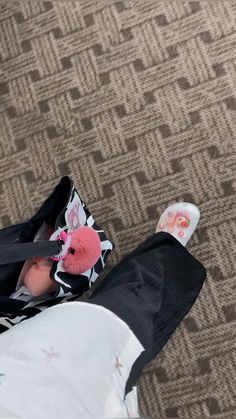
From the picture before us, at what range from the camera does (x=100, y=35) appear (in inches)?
55.4

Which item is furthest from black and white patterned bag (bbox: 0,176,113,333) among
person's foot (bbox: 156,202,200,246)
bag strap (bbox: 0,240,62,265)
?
person's foot (bbox: 156,202,200,246)

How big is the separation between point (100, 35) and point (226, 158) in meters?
0.48

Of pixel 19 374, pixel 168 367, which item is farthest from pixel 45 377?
pixel 168 367

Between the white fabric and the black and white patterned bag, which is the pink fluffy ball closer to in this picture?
the black and white patterned bag

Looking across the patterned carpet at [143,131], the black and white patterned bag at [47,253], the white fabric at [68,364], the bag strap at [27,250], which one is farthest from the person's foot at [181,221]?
the white fabric at [68,364]

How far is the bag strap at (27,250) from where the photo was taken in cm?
98

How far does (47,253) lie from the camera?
105 centimetres

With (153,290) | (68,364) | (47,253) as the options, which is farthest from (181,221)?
(68,364)

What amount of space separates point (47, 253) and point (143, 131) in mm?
445

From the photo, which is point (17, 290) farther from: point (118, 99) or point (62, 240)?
point (118, 99)

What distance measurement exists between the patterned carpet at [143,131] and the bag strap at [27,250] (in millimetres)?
239

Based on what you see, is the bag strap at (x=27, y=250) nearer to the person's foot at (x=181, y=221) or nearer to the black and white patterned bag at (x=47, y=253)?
the black and white patterned bag at (x=47, y=253)

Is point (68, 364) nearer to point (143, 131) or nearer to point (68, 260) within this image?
point (68, 260)

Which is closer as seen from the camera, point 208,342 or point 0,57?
point 208,342
